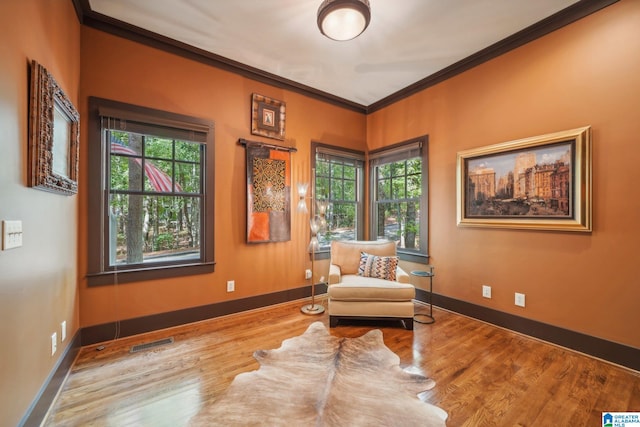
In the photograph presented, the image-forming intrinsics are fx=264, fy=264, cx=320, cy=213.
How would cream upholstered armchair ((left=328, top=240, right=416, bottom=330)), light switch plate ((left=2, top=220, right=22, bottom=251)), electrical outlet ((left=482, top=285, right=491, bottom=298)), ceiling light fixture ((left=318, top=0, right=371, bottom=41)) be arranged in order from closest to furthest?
1. light switch plate ((left=2, top=220, right=22, bottom=251))
2. ceiling light fixture ((left=318, top=0, right=371, bottom=41))
3. cream upholstered armchair ((left=328, top=240, right=416, bottom=330))
4. electrical outlet ((left=482, top=285, right=491, bottom=298))

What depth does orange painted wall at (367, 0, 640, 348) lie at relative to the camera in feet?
6.91

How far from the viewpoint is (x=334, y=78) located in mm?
3520

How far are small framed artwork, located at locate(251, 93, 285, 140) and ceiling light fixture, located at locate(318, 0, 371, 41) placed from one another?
A: 1.38 m

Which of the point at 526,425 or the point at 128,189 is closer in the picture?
the point at 526,425

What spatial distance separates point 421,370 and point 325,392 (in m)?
0.81

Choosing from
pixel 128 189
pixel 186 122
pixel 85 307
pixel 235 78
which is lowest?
pixel 85 307

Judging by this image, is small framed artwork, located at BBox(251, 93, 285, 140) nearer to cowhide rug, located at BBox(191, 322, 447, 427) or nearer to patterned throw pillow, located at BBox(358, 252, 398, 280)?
patterned throw pillow, located at BBox(358, 252, 398, 280)

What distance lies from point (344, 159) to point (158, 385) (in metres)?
3.51

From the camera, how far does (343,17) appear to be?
2057 millimetres

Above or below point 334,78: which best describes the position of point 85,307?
below

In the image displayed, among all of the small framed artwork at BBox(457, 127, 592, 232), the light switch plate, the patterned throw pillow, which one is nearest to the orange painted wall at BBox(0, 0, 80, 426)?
the light switch plate

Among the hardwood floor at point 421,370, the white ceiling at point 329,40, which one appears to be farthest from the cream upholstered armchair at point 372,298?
the white ceiling at point 329,40

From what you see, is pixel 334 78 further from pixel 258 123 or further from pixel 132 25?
pixel 132 25

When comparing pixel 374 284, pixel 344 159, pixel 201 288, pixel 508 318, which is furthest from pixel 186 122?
pixel 508 318
